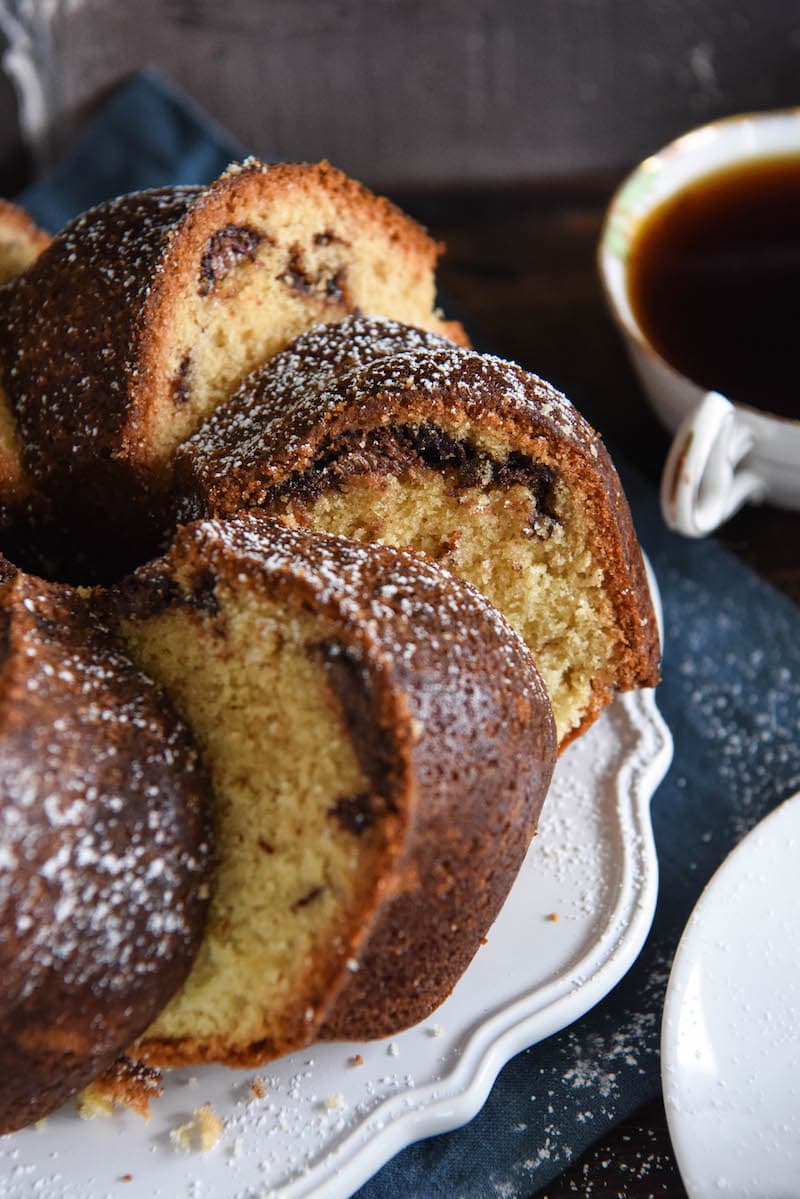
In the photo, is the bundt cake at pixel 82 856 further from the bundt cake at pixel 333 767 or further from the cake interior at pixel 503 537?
the cake interior at pixel 503 537

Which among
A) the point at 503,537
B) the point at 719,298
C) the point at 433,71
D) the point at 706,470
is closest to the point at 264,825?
the point at 503,537

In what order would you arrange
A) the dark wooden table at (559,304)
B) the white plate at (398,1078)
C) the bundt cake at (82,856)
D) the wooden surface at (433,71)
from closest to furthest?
the bundt cake at (82,856) < the white plate at (398,1078) < the dark wooden table at (559,304) < the wooden surface at (433,71)

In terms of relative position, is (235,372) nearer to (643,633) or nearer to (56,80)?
(643,633)

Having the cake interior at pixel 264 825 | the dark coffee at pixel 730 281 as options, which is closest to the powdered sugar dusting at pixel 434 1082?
the cake interior at pixel 264 825

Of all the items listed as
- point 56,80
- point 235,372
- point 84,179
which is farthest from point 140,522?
point 56,80

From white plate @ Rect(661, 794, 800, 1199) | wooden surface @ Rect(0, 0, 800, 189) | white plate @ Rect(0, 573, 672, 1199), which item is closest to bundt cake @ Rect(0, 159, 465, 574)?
white plate @ Rect(0, 573, 672, 1199)

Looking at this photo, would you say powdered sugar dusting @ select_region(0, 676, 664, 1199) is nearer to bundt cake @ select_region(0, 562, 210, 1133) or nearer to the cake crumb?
the cake crumb
